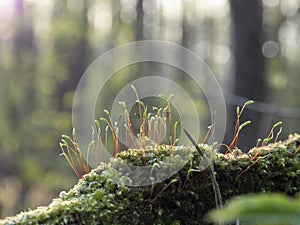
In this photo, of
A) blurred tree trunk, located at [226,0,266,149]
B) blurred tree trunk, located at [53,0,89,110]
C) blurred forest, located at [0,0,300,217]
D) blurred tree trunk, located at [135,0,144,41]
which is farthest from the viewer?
blurred tree trunk, located at [53,0,89,110]

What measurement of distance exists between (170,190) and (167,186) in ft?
0.19

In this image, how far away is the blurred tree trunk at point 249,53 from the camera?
6.47 m

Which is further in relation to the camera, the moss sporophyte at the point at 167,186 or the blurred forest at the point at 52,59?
the blurred forest at the point at 52,59

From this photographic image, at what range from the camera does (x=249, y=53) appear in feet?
21.5

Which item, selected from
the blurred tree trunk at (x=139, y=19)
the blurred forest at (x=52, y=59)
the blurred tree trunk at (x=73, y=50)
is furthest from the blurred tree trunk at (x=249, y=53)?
the blurred tree trunk at (x=73, y=50)

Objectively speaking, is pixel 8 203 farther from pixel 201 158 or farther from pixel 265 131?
pixel 201 158

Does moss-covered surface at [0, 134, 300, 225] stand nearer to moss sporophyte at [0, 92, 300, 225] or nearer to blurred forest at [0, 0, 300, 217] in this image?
moss sporophyte at [0, 92, 300, 225]

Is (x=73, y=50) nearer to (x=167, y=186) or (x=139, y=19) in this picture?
(x=139, y=19)

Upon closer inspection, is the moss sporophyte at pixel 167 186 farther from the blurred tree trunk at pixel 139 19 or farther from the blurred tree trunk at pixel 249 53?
the blurred tree trunk at pixel 139 19

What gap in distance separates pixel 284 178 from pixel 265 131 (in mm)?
5780

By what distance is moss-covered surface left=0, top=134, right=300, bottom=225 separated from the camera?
1.42 metres

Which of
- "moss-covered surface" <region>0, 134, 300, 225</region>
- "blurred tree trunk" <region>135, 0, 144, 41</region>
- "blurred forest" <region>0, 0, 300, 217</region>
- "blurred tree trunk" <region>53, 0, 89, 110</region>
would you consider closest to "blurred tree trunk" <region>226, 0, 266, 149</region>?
"moss-covered surface" <region>0, 134, 300, 225</region>

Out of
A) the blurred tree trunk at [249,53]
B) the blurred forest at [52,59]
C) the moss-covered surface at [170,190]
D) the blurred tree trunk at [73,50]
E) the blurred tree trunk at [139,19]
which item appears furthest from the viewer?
the blurred tree trunk at [73,50]

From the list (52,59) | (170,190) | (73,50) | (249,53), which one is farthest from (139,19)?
(170,190)
